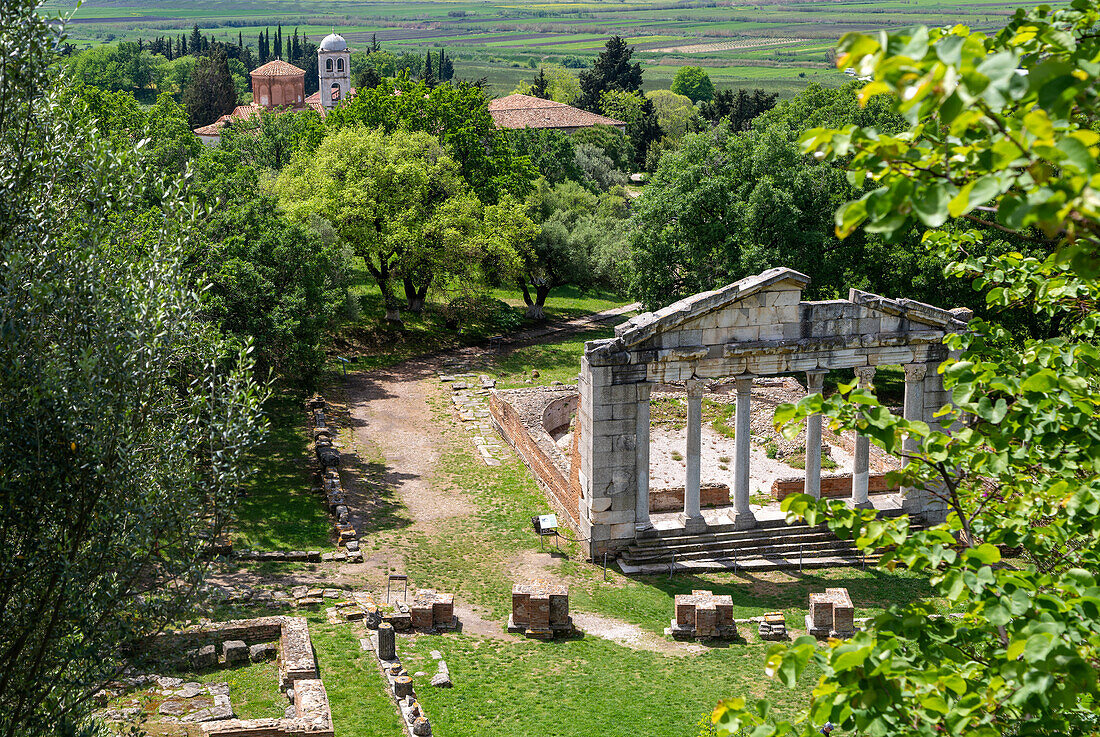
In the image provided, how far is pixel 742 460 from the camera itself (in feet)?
88.0

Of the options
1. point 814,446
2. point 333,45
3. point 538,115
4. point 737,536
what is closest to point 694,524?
point 737,536

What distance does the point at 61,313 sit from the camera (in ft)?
40.3

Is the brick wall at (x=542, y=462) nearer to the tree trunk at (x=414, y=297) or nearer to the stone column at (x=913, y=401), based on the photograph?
the stone column at (x=913, y=401)

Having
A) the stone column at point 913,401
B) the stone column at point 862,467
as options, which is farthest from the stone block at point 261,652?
the stone column at point 913,401

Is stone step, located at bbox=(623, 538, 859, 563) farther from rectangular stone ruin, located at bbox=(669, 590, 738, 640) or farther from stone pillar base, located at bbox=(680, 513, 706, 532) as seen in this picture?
rectangular stone ruin, located at bbox=(669, 590, 738, 640)

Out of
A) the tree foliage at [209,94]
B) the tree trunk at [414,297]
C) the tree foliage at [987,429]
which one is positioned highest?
the tree foliage at [209,94]

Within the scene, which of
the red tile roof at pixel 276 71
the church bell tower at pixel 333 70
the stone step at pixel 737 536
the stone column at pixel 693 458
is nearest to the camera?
the stone column at pixel 693 458

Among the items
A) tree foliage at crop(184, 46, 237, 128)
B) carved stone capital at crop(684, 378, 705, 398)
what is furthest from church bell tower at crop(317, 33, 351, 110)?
carved stone capital at crop(684, 378, 705, 398)

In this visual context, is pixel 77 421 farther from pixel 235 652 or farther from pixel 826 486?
pixel 826 486

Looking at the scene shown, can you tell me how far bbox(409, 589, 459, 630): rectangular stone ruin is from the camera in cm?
2225

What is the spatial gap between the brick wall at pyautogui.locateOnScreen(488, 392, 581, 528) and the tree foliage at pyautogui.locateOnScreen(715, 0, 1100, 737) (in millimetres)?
18068

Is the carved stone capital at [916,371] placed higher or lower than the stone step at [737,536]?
higher

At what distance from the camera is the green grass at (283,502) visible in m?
26.9

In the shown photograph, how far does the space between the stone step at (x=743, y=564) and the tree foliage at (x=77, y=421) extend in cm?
1400
